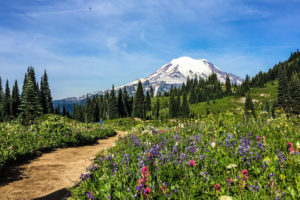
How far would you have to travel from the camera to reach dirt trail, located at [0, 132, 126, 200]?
15.2ft

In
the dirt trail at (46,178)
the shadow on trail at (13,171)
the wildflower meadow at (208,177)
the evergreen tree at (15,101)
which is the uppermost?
the evergreen tree at (15,101)

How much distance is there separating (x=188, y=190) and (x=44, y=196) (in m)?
3.67

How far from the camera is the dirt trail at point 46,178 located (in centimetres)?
463

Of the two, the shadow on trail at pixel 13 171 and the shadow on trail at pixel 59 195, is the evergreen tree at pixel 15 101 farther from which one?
the shadow on trail at pixel 59 195

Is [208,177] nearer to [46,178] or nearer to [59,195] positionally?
[59,195]

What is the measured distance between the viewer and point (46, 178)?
18.6 ft

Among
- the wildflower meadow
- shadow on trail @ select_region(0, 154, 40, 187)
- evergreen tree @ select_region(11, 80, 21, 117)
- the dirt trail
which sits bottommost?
the dirt trail

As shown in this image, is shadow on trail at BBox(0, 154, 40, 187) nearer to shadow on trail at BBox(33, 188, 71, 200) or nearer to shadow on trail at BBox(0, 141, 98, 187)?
shadow on trail at BBox(0, 141, 98, 187)

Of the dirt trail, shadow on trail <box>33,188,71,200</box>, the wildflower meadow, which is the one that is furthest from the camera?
the dirt trail

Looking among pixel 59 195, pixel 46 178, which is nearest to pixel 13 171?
pixel 46 178

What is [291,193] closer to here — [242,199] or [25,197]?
[242,199]

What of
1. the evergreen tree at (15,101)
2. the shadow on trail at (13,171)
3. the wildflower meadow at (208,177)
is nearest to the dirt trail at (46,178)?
the shadow on trail at (13,171)

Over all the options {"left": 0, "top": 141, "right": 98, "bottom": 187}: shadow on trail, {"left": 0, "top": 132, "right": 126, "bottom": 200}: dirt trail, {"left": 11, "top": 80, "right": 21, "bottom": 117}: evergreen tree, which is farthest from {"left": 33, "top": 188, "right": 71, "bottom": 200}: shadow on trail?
{"left": 11, "top": 80, "right": 21, "bottom": 117}: evergreen tree

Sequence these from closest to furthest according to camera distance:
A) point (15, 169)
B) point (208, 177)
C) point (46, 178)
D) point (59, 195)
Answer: point (208, 177), point (59, 195), point (46, 178), point (15, 169)
